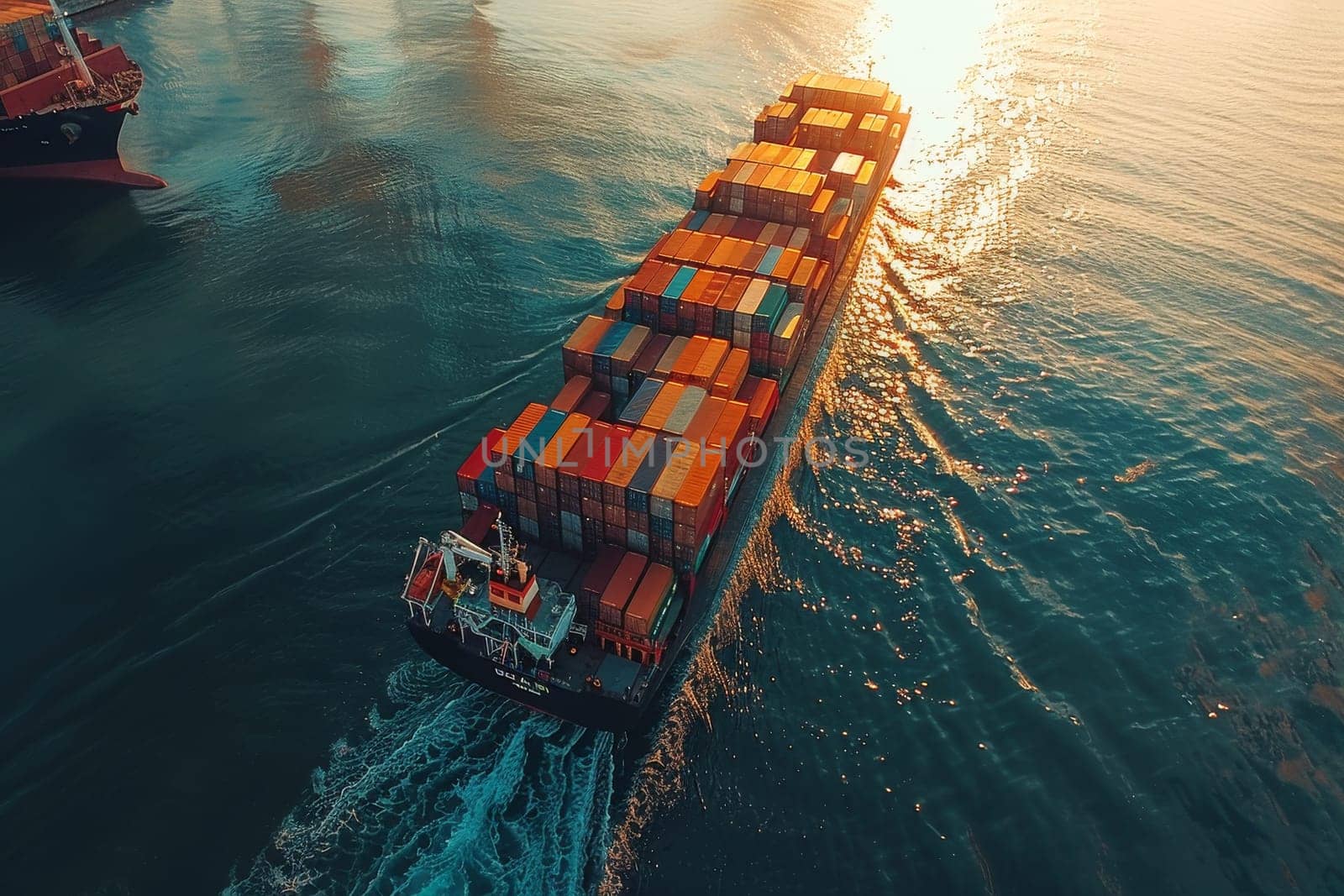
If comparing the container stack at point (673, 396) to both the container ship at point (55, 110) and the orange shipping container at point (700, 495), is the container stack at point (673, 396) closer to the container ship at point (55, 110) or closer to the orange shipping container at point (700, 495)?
the orange shipping container at point (700, 495)

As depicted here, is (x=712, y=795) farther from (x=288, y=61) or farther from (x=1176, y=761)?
(x=288, y=61)

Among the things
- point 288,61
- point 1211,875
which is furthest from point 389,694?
point 288,61

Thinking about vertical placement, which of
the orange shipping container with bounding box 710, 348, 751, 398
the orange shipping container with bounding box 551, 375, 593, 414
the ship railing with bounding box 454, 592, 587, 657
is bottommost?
the ship railing with bounding box 454, 592, 587, 657

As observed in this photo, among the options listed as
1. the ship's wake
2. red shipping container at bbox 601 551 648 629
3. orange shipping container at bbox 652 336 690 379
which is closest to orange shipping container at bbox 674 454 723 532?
red shipping container at bbox 601 551 648 629

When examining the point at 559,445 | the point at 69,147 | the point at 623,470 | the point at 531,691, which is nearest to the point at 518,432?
the point at 559,445

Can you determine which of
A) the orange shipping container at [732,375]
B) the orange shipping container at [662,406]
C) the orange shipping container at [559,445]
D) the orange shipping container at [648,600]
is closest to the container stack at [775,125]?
the orange shipping container at [732,375]

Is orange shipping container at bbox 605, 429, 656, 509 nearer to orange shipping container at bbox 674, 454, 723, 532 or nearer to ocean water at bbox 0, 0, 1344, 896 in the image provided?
orange shipping container at bbox 674, 454, 723, 532
